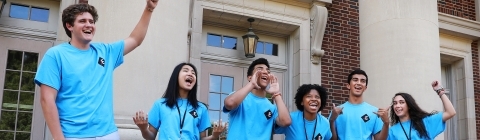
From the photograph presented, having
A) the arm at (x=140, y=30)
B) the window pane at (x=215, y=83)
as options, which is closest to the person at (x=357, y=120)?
the arm at (x=140, y=30)

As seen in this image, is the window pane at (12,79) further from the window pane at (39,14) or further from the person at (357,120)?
the person at (357,120)

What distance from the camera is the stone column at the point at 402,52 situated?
7027mm

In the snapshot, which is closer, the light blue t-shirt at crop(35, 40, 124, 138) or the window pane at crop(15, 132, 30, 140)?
the light blue t-shirt at crop(35, 40, 124, 138)

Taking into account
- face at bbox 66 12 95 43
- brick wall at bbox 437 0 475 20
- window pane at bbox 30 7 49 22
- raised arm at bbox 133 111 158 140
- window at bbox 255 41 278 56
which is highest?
brick wall at bbox 437 0 475 20

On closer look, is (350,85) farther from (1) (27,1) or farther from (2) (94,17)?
(1) (27,1)

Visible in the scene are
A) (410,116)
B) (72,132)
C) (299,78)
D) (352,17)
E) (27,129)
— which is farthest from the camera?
(352,17)

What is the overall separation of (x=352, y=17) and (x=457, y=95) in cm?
250

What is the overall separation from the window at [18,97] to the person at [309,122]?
3378 millimetres

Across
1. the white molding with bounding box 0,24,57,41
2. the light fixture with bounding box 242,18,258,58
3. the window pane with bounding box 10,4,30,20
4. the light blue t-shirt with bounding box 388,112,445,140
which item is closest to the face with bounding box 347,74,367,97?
the light blue t-shirt with bounding box 388,112,445,140

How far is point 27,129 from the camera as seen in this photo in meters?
6.63

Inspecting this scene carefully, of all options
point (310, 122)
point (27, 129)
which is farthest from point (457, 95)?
point (27, 129)

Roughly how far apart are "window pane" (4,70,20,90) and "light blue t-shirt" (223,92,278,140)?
3348 millimetres

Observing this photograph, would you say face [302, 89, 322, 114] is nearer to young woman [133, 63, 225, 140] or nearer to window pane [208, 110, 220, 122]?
young woman [133, 63, 225, 140]

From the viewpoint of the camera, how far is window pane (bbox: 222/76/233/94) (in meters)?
8.09
